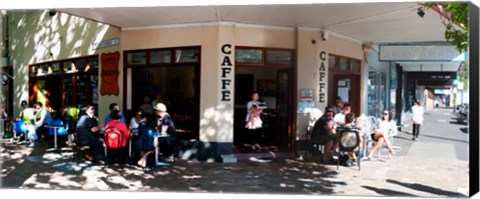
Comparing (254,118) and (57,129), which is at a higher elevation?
(254,118)

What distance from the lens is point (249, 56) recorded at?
22.9ft

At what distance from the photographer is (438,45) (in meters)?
5.72

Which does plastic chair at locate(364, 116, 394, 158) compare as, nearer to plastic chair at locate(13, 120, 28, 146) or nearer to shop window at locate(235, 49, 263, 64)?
shop window at locate(235, 49, 263, 64)

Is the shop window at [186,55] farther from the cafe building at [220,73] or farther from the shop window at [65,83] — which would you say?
the shop window at [65,83]

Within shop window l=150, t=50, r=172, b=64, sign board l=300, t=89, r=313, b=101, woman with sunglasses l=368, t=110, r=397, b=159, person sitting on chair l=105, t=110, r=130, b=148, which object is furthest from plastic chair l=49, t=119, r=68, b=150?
woman with sunglasses l=368, t=110, r=397, b=159

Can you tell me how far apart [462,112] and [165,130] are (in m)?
4.50

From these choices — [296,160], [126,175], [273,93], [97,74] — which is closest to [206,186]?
[126,175]

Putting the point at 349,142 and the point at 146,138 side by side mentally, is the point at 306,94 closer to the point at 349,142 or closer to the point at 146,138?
the point at 349,142

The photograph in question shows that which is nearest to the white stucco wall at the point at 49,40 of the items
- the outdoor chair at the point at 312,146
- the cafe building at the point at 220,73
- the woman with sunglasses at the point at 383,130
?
the cafe building at the point at 220,73

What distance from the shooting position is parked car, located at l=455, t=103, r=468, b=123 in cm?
474

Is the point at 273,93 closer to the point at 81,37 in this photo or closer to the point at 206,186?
the point at 206,186

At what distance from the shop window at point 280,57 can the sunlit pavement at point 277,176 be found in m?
1.82

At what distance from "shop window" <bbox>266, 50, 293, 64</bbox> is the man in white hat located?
2102 millimetres

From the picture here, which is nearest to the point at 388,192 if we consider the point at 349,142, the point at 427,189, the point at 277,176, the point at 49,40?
Result: the point at 427,189
